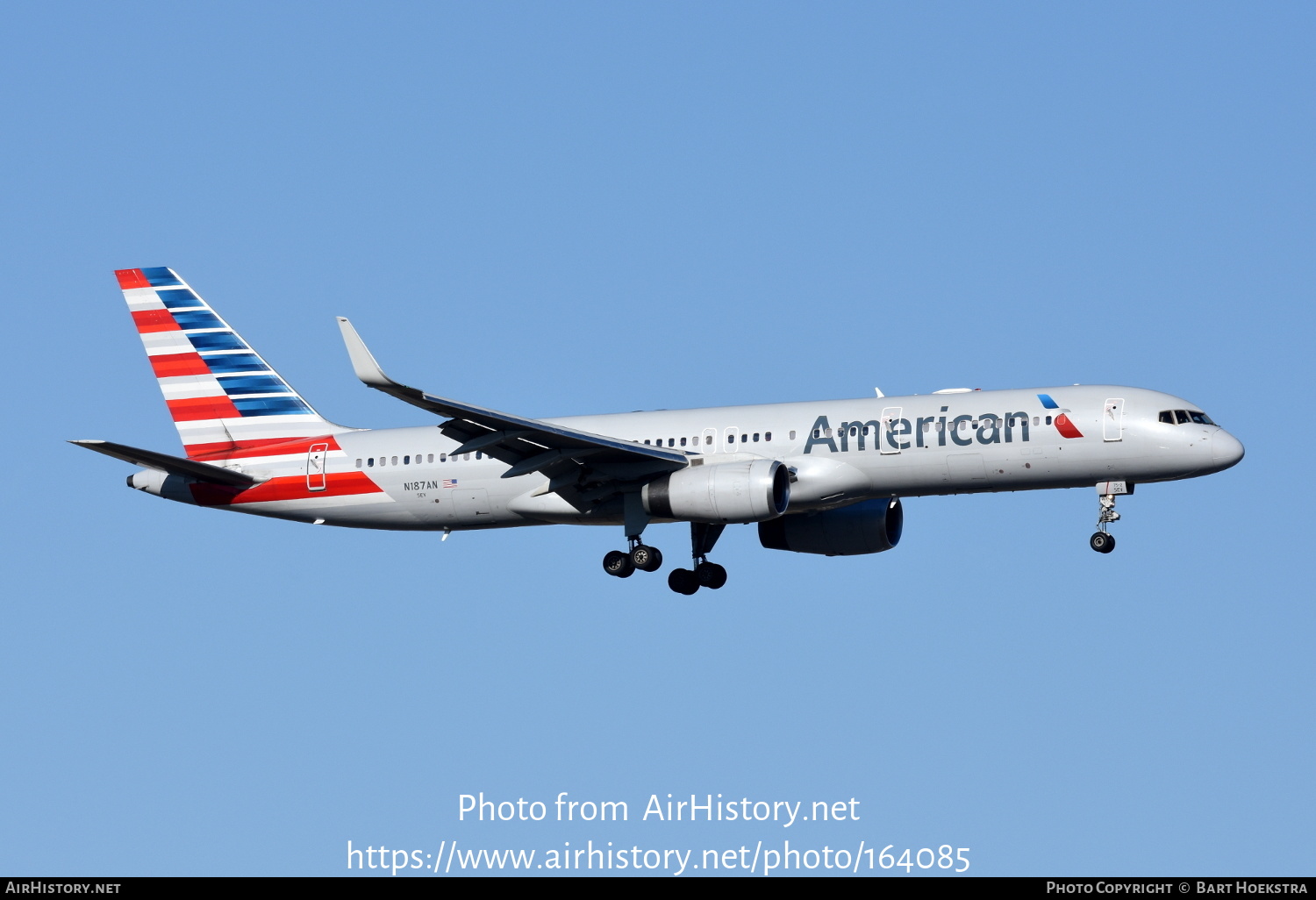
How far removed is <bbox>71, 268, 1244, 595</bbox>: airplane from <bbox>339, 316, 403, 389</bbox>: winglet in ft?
0.15

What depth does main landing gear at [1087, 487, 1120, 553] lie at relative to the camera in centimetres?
4678

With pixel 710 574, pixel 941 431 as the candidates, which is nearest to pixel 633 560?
pixel 710 574

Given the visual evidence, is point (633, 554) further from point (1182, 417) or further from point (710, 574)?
point (1182, 417)

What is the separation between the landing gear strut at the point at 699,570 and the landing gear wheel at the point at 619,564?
280cm

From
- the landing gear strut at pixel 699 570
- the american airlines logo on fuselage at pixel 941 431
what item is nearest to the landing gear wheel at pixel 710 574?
the landing gear strut at pixel 699 570

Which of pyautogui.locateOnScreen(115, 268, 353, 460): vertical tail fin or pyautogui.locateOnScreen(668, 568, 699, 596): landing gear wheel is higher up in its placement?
pyautogui.locateOnScreen(115, 268, 353, 460): vertical tail fin

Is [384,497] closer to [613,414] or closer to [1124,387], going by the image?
[613,414]

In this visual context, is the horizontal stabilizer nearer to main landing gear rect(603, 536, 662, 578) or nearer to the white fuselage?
the white fuselage

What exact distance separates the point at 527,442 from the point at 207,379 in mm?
12599

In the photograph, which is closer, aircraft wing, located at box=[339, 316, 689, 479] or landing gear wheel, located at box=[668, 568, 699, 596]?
aircraft wing, located at box=[339, 316, 689, 479]

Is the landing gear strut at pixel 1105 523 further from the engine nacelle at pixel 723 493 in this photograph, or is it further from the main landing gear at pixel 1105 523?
the engine nacelle at pixel 723 493

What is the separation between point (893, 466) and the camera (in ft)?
155

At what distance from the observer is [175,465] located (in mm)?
51000

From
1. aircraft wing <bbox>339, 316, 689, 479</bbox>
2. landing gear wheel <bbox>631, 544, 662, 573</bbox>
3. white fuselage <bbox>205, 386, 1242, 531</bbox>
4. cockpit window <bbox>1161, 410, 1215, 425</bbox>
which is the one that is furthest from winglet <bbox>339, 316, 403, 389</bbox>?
cockpit window <bbox>1161, 410, 1215, 425</bbox>
